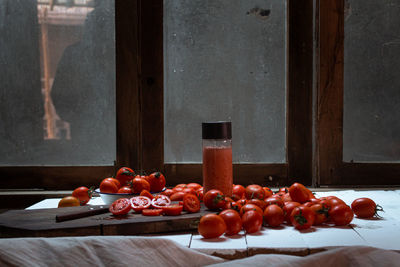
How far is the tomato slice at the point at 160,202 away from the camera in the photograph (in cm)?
126

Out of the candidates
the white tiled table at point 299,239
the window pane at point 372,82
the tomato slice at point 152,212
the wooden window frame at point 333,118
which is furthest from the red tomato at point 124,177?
the window pane at point 372,82

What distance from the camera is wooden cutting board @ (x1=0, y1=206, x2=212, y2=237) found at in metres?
1.08

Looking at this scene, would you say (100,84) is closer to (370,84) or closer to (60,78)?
(60,78)

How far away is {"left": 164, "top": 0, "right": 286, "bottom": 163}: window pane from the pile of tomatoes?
0.58 m

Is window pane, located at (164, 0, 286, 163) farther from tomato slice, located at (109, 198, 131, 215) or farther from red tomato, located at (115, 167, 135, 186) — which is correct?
tomato slice, located at (109, 198, 131, 215)

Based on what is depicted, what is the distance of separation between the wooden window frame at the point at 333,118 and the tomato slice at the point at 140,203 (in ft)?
3.15

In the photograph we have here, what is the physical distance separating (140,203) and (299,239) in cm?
55

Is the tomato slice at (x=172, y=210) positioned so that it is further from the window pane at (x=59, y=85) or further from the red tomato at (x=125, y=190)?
the window pane at (x=59, y=85)

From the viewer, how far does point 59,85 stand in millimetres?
1868

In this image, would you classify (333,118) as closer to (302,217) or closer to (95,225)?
(302,217)

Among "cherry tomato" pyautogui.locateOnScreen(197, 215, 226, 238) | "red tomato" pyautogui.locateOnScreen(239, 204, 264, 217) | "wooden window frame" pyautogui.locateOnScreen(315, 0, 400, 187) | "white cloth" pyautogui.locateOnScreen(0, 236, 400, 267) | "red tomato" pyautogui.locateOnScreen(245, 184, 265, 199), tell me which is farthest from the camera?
"wooden window frame" pyautogui.locateOnScreen(315, 0, 400, 187)

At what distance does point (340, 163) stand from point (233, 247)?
1.05 metres

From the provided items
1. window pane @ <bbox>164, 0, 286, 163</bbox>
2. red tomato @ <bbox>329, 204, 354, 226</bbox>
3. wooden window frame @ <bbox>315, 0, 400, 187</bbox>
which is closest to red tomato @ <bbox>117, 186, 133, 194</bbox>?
window pane @ <bbox>164, 0, 286, 163</bbox>

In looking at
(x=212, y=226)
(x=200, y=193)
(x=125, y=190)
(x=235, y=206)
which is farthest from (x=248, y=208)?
(x=125, y=190)
